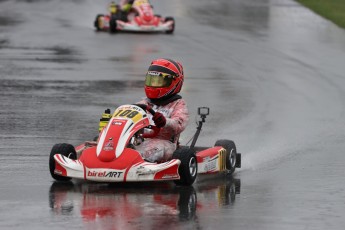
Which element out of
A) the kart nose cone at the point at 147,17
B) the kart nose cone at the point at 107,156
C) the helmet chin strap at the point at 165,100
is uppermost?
the helmet chin strap at the point at 165,100

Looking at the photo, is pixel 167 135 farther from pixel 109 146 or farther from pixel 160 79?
pixel 109 146

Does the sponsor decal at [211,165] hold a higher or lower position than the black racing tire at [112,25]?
higher

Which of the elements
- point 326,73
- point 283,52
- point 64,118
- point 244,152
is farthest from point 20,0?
point 244,152

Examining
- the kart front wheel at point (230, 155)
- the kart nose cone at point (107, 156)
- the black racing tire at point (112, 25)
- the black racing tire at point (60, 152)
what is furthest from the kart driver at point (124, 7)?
the kart nose cone at point (107, 156)

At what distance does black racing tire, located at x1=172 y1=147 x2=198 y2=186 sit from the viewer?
11.0 meters

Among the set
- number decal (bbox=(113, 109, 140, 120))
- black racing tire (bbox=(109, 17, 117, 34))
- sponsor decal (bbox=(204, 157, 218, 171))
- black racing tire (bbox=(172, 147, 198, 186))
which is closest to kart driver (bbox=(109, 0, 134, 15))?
black racing tire (bbox=(109, 17, 117, 34))

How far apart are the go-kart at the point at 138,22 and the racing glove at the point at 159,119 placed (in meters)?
17.0

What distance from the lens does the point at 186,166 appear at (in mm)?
10992

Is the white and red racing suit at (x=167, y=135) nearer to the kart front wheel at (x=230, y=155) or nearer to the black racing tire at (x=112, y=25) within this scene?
the kart front wheel at (x=230, y=155)

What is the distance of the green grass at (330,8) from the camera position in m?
31.4

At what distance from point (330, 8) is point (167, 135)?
23303 mm

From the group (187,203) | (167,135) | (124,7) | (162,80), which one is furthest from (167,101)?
(124,7)

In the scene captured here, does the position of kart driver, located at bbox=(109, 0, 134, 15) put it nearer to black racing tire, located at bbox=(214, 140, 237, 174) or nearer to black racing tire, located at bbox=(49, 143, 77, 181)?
black racing tire, located at bbox=(214, 140, 237, 174)

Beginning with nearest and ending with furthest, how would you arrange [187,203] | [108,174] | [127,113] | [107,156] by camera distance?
[187,203]
[108,174]
[107,156]
[127,113]
